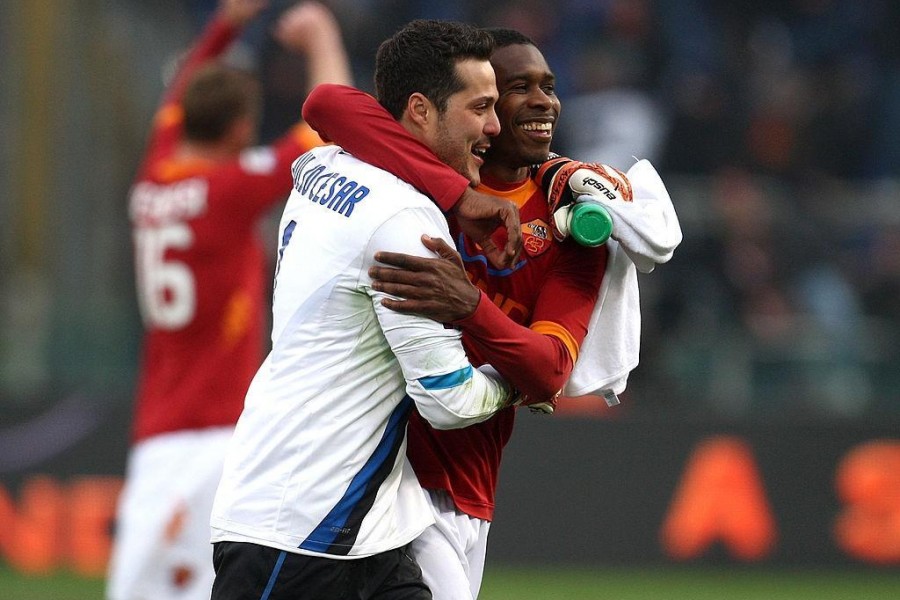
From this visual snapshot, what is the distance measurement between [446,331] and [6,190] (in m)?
7.30

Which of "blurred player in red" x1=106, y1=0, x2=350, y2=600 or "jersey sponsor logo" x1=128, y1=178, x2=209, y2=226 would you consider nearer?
"blurred player in red" x1=106, y1=0, x2=350, y2=600

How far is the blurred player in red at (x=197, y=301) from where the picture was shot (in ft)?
21.0

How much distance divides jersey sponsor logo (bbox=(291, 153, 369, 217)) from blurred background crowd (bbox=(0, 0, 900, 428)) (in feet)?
19.4

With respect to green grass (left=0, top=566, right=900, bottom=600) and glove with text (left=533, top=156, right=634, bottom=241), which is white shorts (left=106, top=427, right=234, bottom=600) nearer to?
green grass (left=0, top=566, right=900, bottom=600)

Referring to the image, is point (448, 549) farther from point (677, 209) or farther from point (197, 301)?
point (677, 209)

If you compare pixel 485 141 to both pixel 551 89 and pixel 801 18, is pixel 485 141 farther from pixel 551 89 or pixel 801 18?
pixel 801 18

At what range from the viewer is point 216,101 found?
21.6 ft

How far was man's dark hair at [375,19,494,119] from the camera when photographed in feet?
12.8

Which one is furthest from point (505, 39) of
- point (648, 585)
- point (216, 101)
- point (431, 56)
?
point (648, 585)

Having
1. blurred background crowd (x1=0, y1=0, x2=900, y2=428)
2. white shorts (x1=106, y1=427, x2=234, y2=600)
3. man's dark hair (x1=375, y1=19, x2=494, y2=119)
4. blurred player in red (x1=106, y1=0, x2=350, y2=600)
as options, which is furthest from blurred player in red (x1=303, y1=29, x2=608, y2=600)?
blurred background crowd (x1=0, y1=0, x2=900, y2=428)

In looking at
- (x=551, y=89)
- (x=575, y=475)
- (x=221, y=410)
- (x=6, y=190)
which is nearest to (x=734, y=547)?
(x=575, y=475)

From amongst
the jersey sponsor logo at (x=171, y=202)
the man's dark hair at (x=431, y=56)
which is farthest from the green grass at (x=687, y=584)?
the man's dark hair at (x=431, y=56)

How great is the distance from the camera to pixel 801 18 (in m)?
13.3

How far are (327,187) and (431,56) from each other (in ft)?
1.44
